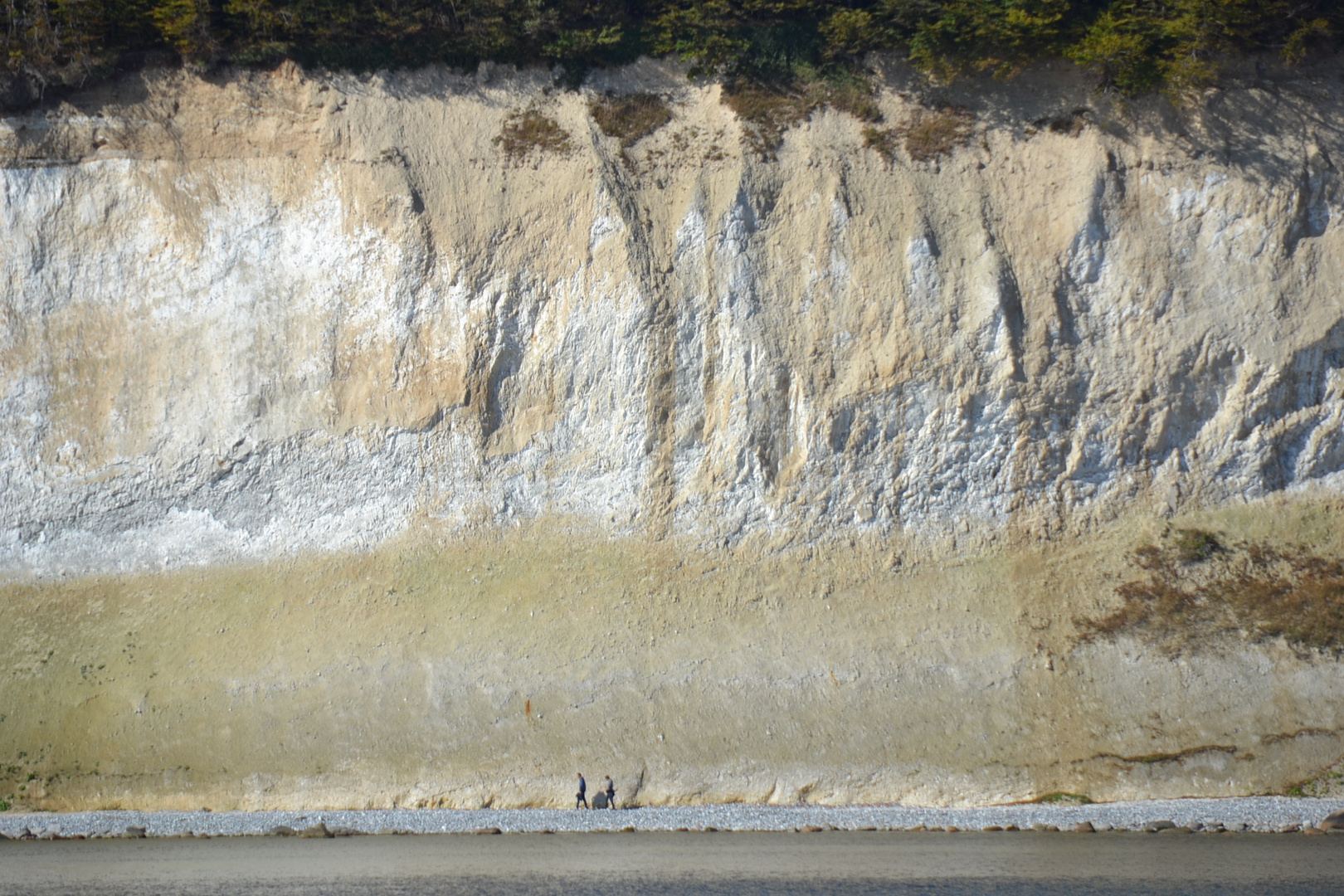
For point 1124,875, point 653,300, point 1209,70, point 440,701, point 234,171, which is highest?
point 1209,70

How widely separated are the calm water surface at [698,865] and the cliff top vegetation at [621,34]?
15158 mm

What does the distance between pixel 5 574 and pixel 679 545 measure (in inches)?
577

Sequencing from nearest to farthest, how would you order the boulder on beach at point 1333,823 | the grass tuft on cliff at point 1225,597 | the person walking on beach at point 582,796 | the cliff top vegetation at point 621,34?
the boulder on beach at point 1333,823
the person walking on beach at point 582,796
the grass tuft on cliff at point 1225,597
the cliff top vegetation at point 621,34

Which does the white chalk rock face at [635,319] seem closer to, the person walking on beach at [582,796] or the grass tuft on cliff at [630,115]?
the grass tuft on cliff at [630,115]

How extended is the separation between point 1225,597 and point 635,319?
13.0 meters

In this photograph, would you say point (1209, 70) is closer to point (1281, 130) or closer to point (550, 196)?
point (1281, 130)

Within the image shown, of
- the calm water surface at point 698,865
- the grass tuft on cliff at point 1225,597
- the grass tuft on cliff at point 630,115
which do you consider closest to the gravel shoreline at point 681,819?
the calm water surface at point 698,865

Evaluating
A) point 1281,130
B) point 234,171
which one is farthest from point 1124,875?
point 234,171

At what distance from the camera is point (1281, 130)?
64.6ft

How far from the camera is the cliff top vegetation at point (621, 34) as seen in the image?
19.9 meters

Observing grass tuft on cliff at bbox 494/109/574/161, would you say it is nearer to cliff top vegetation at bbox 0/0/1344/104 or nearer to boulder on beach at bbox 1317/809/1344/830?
cliff top vegetation at bbox 0/0/1344/104

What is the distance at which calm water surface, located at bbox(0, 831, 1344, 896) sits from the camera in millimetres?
12461

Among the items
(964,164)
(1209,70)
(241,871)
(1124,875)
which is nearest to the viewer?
(1124,875)

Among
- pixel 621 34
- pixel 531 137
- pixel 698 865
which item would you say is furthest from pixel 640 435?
pixel 621 34
